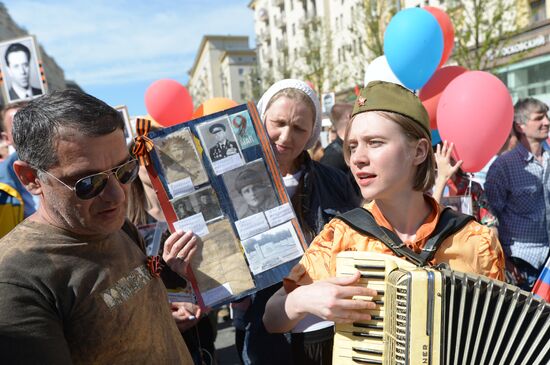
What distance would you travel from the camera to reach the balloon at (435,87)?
435 centimetres

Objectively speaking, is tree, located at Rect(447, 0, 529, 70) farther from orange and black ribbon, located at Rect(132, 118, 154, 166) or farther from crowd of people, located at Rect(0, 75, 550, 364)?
orange and black ribbon, located at Rect(132, 118, 154, 166)

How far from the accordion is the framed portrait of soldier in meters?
6.02

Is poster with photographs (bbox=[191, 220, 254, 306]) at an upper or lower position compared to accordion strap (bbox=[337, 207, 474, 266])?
lower

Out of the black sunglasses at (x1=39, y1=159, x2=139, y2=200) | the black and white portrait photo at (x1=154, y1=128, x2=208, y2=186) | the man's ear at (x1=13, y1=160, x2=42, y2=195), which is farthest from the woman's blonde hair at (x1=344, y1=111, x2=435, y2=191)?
the man's ear at (x1=13, y1=160, x2=42, y2=195)

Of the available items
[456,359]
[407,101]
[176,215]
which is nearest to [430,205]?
[407,101]

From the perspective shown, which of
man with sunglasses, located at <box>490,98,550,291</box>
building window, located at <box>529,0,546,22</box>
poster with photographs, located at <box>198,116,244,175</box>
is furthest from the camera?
building window, located at <box>529,0,546,22</box>

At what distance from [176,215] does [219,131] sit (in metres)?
0.42

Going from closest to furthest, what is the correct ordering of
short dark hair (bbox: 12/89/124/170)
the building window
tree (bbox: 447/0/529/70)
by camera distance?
1. short dark hair (bbox: 12/89/124/170)
2. tree (bbox: 447/0/529/70)
3. the building window

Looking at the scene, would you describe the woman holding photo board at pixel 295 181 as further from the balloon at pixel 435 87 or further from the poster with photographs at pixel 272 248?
the balloon at pixel 435 87

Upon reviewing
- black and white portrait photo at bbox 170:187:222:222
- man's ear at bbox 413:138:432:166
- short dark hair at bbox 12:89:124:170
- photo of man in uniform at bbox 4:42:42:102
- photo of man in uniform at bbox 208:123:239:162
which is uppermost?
photo of man in uniform at bbox 4:42:42:102

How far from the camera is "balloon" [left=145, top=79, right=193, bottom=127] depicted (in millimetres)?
5098

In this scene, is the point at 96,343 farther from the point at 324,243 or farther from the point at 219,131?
the point at 219,131

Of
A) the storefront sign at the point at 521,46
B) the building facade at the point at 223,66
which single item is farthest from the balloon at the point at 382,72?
the building facade at the point at 223,66

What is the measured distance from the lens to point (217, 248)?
6.59ft
